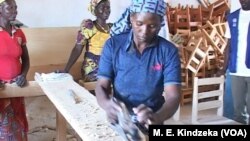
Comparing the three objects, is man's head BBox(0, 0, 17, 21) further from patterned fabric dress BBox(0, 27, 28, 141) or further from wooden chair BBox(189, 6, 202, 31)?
wooden chair BBox(189, 6, 202, 31)

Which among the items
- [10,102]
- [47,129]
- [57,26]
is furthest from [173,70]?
[57,26]

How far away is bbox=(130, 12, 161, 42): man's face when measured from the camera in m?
0.85

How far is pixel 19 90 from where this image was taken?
1.64 metres

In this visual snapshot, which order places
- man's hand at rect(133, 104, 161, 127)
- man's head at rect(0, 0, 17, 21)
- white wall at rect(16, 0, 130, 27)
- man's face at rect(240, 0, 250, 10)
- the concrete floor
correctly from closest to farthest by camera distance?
man's hand at rect(133, 104, 161, 127), man's head at rect(0, 0, 17, 21), man's face at rect(240, 0, 250, 10), the concrete floor, white wall at rect(16, 0, 130, 27)

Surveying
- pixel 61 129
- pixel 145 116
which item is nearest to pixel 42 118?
pixel 61 129

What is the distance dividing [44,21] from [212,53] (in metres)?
1.45

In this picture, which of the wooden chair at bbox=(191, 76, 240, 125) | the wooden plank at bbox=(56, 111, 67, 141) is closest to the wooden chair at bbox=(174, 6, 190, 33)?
the wooden chair at bbox=(191, 76, 240, 125)

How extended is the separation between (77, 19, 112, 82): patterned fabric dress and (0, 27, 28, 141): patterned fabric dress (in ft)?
1.03

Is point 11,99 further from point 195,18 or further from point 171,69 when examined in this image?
point 195,18

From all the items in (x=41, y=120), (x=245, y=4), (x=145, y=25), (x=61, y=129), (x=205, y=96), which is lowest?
(x=41, y=120)

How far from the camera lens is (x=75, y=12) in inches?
120

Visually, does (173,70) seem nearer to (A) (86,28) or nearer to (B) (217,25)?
(A) (86,28)

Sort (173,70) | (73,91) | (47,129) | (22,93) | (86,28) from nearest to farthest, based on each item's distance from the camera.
Answer: (173,70)
(73,91)
(22,93)
(86,28)
(47,129)

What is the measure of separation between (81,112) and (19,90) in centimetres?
56
